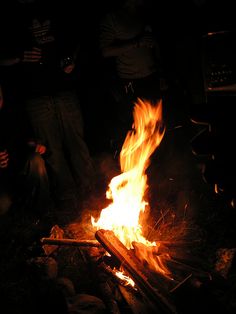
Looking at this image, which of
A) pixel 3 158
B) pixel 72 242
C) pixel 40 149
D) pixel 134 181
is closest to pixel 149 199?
pixel 134 181

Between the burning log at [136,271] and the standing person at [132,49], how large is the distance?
8.79ft

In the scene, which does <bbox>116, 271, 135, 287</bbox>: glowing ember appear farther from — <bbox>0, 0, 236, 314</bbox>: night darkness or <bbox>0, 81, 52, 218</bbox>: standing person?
<bbox>0, 81, 52, 218</bbox>: standing person

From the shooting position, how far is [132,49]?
18.7 ft

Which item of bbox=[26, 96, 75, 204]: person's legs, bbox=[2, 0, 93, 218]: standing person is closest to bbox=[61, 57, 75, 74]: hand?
bbox=[2, 0, 93, 218]: standing person

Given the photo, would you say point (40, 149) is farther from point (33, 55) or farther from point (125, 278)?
point (125, 278)

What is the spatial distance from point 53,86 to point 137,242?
9.77ft

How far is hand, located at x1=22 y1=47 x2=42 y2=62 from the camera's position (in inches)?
211

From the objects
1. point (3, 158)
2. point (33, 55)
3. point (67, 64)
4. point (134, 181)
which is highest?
point (33, 55)

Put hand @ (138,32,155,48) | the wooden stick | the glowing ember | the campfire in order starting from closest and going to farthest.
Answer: the campfire → the glowing ember → the wooden stick → hand @ (138,32,155,48)

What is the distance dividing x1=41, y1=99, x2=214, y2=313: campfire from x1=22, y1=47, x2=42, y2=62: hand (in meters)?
1.83

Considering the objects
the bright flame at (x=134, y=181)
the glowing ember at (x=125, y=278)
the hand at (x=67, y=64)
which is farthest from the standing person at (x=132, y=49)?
the glowing ember at (x=125, y=278)

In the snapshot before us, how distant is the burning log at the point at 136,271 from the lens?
326cm

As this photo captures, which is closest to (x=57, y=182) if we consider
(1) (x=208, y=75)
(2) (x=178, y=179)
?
(2) (x=178, y=179)

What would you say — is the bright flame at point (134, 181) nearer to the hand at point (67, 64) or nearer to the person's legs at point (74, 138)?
the person's legs at point (74, 138)
